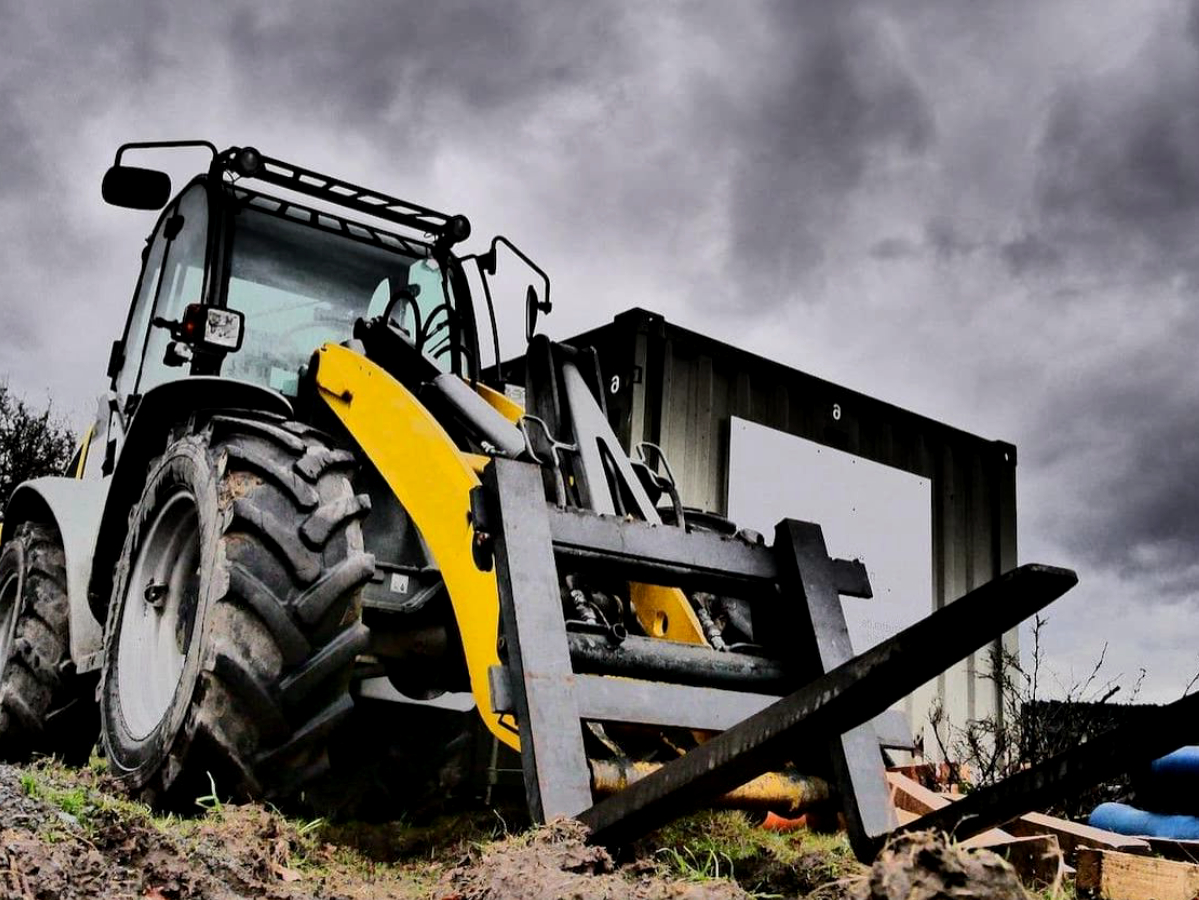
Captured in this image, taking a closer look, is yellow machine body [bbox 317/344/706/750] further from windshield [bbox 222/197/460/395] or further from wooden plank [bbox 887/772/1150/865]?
wooden plank [bbox 887/772/1150/865]

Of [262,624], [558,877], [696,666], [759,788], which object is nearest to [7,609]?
[262,624]

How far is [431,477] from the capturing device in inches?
140

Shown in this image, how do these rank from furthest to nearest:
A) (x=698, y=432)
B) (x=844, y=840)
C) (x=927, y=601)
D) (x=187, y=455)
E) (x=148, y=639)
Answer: (x=927, y=601)
(x=698, y=432)
(x=148, y=639)
(x=187, y=455)
(x=844, y=840)

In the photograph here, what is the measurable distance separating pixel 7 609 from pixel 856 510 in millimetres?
5208

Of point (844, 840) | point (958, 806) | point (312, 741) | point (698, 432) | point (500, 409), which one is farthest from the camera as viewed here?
point (698, 432)

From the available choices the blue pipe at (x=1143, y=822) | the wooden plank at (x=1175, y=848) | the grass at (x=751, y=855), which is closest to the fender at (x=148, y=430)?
the grass at (x=751, y=855)

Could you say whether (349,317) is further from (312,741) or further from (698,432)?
(698,432)

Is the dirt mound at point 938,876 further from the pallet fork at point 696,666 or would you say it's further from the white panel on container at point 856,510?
the white panel on container at point 856,510

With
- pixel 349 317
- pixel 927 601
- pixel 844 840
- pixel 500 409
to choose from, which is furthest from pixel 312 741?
pixel 927 601

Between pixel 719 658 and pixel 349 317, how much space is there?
265 centimetres

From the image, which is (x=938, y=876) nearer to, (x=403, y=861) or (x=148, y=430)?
(x=403, y=861)

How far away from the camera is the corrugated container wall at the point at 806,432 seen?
23.2ft

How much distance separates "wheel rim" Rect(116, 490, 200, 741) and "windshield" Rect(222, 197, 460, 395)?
858 millimetres

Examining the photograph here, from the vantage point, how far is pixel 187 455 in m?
3.95
